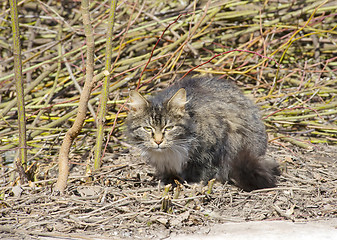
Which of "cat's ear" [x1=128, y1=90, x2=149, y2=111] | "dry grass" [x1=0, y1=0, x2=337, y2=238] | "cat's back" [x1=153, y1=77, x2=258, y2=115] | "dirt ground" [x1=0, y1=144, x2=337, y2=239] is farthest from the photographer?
"cat's back" [x1=153, y1=77, x2=258, y2=115]

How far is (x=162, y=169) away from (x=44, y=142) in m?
1.66

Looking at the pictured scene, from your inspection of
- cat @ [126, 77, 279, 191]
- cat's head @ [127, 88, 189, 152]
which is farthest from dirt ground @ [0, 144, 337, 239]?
cat's head @ [127, 88, 189, 152]

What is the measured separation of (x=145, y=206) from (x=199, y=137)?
2.78 feet

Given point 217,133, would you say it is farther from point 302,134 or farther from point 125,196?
point 302,134

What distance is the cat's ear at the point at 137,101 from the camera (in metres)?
3.64

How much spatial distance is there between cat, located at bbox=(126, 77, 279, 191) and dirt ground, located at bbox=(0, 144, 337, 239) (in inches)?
5.6

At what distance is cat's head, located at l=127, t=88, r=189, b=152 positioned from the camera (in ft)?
11.6

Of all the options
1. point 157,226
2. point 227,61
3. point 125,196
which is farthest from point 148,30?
point 157,226

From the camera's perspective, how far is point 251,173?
138 inches

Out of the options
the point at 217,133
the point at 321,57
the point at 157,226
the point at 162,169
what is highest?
the point at 321,57

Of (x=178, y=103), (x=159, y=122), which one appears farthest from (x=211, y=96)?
(x=159, y=122)

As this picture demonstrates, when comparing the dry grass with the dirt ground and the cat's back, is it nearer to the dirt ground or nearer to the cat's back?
the dirt ground

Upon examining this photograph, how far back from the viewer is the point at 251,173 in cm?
350

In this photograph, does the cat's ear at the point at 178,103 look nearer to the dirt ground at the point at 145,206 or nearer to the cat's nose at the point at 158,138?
the cat's nose at the point at 158,138
